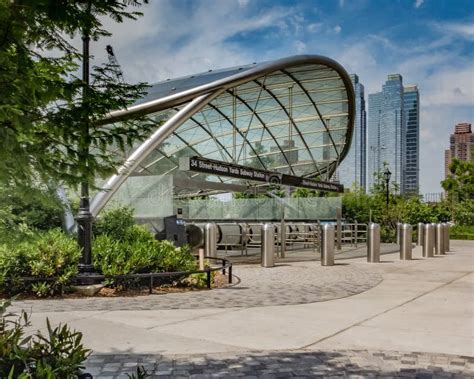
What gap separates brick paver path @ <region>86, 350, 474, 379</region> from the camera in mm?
5035

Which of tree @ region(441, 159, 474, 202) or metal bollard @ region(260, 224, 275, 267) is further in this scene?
tree @ region(441, 159, 474, 202)

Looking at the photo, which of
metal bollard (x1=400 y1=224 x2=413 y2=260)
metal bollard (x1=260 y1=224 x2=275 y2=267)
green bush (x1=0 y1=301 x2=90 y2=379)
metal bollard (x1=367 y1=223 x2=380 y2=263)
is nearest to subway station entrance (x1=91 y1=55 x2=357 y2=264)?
metal bollard (x1=260 y1=224 x2=275 y2=267)

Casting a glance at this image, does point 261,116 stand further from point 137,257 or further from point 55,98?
point 55,98

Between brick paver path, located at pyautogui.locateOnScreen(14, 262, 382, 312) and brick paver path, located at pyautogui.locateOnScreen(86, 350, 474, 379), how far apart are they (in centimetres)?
312

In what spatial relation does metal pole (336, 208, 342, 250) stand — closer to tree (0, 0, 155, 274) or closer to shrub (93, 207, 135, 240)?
shrub (93, 207, 135, 240)

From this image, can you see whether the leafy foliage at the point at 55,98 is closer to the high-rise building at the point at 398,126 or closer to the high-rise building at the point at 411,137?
the high-rise building at the point at 398,126

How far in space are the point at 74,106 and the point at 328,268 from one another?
1325 centimetres

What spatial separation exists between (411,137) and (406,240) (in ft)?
328

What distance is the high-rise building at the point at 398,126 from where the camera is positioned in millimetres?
109625

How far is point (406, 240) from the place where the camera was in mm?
19125

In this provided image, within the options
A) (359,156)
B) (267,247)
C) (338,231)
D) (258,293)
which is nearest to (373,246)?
(267,247)

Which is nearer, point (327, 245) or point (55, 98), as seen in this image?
point (55, 98)

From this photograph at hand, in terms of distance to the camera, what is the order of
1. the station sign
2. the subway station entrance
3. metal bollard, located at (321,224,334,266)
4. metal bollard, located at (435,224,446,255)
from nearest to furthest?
1. metal bollard, located at (321,224,334,266)
2. the subway station entrance
3. the station sign
4. metal bollard, located at (435,224,446,255)

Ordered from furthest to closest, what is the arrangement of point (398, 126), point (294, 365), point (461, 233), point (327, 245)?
point (398, 126) → point (461, 233) → point (327, 245) → point (294, 365)
